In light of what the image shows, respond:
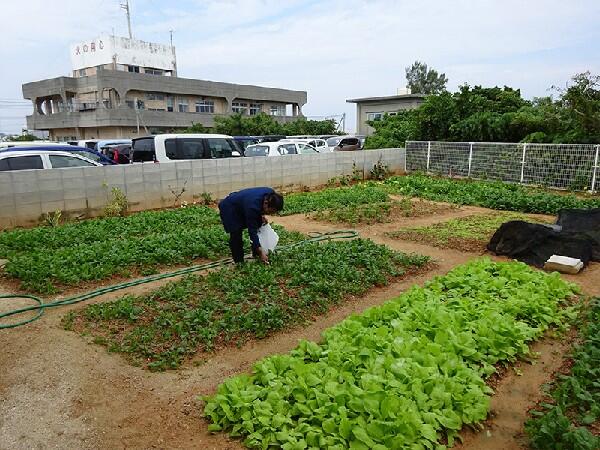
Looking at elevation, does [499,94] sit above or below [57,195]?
above

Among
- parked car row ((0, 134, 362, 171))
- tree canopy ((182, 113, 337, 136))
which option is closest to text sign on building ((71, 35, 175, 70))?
tree canopy ((182, 113, 337, 136))

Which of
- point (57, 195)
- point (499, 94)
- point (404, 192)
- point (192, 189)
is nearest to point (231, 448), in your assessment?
point (57, 195)

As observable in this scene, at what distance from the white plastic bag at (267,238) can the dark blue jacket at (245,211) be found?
193 millimetres

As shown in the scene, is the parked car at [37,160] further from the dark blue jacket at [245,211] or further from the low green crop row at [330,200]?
the dark blue jacket at [245,211]

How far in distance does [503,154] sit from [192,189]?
10565 mm

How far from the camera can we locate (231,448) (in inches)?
106

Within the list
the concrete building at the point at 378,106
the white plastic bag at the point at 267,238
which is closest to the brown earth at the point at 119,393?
the white plastic bag at the point at 267,238

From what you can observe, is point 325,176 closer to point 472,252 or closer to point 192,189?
point 192,189

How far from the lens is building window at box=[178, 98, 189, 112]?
3816 centimetres

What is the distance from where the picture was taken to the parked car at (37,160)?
9.18 meters

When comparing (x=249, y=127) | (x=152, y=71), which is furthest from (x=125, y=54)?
(x=249, y=127)

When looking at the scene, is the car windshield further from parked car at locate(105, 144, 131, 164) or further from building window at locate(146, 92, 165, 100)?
building window at locate(146, 92, 165, 100)

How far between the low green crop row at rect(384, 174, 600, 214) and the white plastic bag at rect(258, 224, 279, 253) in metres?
7.55

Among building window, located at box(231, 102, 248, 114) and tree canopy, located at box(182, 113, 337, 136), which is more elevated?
building window, located at box(231, 102, 248, 114)
